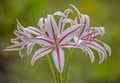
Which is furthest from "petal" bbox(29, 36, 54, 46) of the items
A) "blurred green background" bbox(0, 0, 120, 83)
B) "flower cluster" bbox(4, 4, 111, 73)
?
"blurred green background" bbox(0, 0, 120, 83)

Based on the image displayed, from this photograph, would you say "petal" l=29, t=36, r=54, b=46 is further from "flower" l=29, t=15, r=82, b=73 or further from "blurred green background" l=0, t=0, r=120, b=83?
"blurred green background" l=0, t=0, r=120, b=83

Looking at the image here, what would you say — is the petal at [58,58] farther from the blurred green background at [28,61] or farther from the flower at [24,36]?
the blurred green background at [28,61]

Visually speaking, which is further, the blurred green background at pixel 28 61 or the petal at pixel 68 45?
the blurred green background at pixel 28 61

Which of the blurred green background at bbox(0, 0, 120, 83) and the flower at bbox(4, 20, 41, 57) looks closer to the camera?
the flower at bbox(4, 20, 41, 57)

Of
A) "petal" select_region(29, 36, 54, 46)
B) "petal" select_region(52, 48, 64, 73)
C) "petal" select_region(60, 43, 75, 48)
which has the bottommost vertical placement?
"petal" select_region(52, 48, 64, 73)

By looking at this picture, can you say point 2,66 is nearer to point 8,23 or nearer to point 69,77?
point 8,23

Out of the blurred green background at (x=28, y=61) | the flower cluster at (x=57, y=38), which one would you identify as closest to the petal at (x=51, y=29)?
the flower cluster at (x=57, y=38)

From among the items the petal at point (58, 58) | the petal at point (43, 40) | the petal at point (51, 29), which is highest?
the petal at point (51, 29)

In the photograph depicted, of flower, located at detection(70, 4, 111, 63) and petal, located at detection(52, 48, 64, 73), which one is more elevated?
flower, located at detection(70, 4, 111, 63)

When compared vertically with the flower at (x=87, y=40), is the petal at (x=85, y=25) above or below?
above

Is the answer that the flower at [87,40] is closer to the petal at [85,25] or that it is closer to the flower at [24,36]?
the petal at [85,25]

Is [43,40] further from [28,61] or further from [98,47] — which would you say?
[28,61]

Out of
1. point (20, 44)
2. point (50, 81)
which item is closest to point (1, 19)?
point (50, 81)
